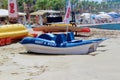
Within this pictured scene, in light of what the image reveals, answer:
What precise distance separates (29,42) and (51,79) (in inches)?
275

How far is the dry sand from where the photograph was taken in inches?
460

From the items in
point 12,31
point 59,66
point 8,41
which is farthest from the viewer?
point 12,31

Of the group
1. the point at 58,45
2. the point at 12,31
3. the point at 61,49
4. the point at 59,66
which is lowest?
the point at 59,66

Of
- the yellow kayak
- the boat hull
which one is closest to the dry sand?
the boat hull

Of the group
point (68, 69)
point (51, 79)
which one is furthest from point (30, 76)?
point (68, 69)

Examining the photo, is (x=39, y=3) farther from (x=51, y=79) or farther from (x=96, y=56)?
(x=51, y=79)

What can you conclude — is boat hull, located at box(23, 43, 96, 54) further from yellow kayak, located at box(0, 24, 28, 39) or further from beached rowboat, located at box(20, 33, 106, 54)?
yellow kayak, located at box(0, 24, 28, 39)

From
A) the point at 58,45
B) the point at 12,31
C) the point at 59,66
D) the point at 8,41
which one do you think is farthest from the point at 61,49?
the point at 12,31

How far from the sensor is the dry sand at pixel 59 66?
1169cm

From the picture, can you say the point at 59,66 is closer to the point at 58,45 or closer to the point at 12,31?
the point at 58,45

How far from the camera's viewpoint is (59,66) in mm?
14008

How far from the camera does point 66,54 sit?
17766 mm

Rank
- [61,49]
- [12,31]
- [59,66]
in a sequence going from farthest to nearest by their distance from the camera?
[12,31], [61,49], [59,66]

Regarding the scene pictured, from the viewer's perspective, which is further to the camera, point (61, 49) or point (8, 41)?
point (8, 41)
